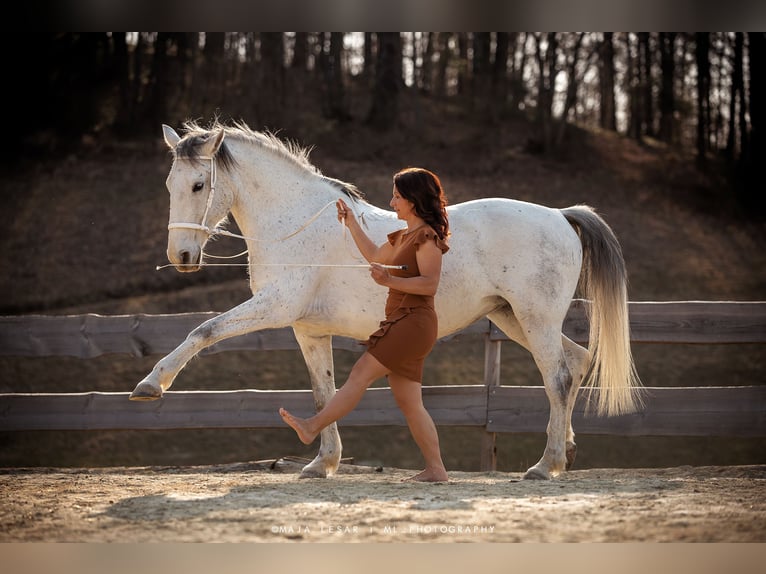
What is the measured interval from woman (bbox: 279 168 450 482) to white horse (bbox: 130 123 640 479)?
0.62 meters

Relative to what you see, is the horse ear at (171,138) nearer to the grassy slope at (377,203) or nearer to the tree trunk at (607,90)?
the grassy slope at (377,203)

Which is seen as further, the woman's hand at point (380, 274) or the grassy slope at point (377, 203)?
the grassy slope at point (377, 203)

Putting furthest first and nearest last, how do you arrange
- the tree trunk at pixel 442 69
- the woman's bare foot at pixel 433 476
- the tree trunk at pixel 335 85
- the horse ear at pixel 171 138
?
the tree trunk at pixel 442 69, the tree trunk at pixel 335 85, the horse ear at pixel 171 138, the woman's bare foot at pixel 433 476

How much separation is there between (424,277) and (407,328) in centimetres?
28

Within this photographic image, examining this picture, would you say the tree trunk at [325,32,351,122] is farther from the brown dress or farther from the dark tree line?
→ the brown dress

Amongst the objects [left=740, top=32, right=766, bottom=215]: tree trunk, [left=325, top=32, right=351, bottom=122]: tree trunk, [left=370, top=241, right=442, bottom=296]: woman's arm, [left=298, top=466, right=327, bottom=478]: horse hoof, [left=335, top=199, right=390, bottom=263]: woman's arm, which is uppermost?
[left=325, top=32, right=351, bottom=122]: tree trunk

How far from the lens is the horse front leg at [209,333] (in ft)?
14.1

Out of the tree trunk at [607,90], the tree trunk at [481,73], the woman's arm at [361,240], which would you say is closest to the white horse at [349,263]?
the woman's arm at [361,240]

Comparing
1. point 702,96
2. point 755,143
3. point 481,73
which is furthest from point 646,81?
point 481,73

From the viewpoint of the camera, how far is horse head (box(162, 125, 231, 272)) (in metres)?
4.66

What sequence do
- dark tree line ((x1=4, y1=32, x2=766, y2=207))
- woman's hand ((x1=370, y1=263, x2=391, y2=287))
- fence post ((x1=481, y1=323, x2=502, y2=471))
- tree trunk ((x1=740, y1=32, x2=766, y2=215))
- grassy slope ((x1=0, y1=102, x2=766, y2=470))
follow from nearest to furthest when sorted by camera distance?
woman's hand ((x1=370, y1=263, x2=391, y2=287)) < fence post ((x1=481, y1=323, x2=502, y2=471)) < grassy slope ((x1=0, y1=102, x2=766, y2=470)) < tree trunk ((x1=740, y1=32, x2=766, y2=215)) < dark tree line ((x1=4, y1=32, x2=766, y2=207))

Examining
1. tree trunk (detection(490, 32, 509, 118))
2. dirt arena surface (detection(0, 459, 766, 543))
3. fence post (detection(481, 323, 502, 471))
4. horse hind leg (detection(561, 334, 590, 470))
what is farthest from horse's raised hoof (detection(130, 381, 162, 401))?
tree trunk (detection(490, 32, 509, 118))
